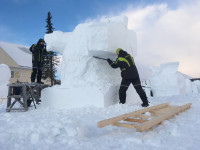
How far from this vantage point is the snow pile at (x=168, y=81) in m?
12.1

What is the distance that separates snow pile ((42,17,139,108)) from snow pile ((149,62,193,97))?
7.79 meters

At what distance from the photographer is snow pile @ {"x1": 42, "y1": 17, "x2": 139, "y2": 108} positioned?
456cm

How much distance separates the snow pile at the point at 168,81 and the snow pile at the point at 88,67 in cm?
779

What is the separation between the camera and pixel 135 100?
225 inches

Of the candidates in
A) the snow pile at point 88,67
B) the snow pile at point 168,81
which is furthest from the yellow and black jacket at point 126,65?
the snow pile at point 168,81

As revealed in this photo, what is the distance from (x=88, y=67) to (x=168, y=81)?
9137mm

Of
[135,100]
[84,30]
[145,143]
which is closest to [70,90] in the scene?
[84,30]

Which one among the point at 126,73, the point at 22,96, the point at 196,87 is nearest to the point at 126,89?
the point at 126,73

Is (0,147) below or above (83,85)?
below

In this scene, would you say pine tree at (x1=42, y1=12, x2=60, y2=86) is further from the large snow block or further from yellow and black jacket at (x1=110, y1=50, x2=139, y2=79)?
yellow and black jacket at (x1=110, y1=50, x2=139, y2=79)

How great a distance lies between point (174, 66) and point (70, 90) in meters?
9.66

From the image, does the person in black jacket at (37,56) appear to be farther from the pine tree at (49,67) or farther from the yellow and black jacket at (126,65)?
the pine tree at (49,67)

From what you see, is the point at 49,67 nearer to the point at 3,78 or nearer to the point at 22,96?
the point at 3,78

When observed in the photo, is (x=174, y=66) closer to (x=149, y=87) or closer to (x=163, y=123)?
(x=149, y=87)
